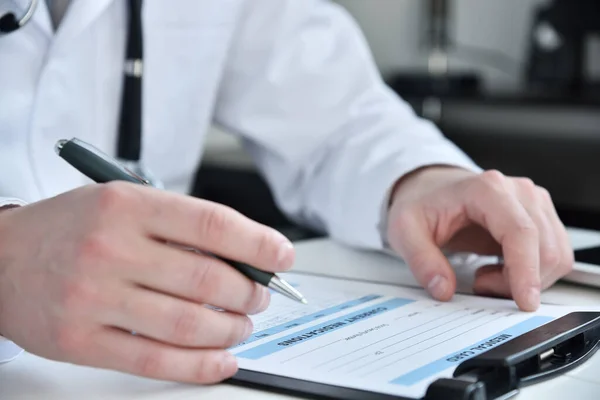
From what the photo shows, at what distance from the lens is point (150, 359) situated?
45 cm

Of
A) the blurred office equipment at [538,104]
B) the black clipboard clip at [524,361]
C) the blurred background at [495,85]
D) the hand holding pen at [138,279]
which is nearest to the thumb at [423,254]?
the black clipboard clip at [524,361]

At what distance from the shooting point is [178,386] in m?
0.47

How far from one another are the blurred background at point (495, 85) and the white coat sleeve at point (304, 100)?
238 millimetres

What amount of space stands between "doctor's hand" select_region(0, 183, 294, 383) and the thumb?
0.71 ft


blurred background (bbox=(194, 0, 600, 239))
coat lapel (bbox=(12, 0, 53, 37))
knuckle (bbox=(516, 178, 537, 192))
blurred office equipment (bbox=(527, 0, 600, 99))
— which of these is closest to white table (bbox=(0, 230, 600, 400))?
knuckle (bbox=(516, 178, 537, 192))

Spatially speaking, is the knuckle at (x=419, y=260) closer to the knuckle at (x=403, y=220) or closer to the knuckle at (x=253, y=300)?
the knuckle at (x=403, y=220)

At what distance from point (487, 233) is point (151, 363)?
1.22ft

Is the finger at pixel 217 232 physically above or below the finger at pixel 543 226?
above

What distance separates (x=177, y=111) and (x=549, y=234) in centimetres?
49

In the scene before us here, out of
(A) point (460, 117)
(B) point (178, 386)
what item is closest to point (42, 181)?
(B) point (178, 386)

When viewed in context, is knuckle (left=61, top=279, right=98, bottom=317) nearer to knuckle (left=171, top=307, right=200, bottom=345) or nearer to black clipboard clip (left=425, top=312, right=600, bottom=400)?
knuckle (left=171, top=307, right=200, bottom=345)

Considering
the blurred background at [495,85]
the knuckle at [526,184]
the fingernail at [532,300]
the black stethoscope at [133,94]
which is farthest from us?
the blurred background at [495,85]

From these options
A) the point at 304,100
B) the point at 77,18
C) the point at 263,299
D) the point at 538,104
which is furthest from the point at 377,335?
the point at 538,104

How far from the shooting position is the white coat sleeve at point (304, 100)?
99cm
